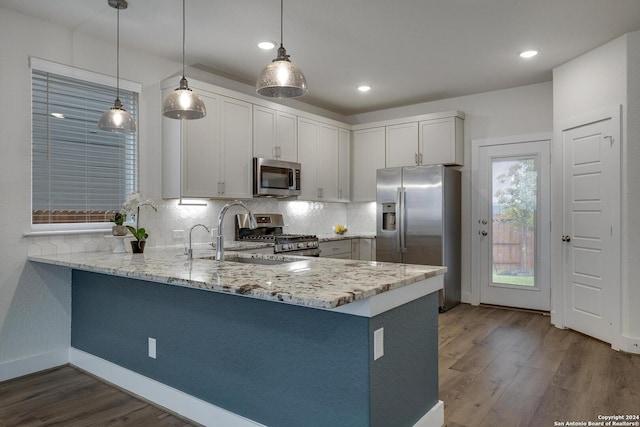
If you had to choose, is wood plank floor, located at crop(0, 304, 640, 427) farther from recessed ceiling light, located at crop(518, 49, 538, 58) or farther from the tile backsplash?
recessed ceiling light, located at crop(518, 49, 538, 58)

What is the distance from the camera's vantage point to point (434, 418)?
225 cm

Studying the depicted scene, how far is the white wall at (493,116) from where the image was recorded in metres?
4.83

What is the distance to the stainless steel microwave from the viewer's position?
4426 mm

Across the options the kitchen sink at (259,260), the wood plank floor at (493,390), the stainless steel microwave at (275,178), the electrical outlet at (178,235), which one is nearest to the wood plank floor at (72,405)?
the wood plank floor at (493,390)

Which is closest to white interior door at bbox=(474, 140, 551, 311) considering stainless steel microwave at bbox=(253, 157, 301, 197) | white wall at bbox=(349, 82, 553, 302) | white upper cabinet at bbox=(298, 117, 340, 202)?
white wall at bbox=(349, 82, 553, 302)

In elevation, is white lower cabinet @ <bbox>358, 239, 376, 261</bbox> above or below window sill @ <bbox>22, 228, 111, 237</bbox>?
below

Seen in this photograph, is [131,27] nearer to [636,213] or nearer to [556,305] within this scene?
[636,213]

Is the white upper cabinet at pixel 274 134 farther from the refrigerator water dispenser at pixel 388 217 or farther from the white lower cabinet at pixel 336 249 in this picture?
the refrigerator water dispenser at pixel 388 217

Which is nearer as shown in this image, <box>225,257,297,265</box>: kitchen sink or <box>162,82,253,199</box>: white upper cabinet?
<box>225,257,297,265</box>: kitchen sink

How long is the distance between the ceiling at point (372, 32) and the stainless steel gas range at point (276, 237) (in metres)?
1.62

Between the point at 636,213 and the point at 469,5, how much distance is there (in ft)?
7.33

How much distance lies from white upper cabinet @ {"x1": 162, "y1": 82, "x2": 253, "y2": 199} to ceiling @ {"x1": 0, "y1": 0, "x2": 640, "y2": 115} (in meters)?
0.51

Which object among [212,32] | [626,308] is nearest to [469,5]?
[212,32]

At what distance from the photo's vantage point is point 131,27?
3314 millimetres
